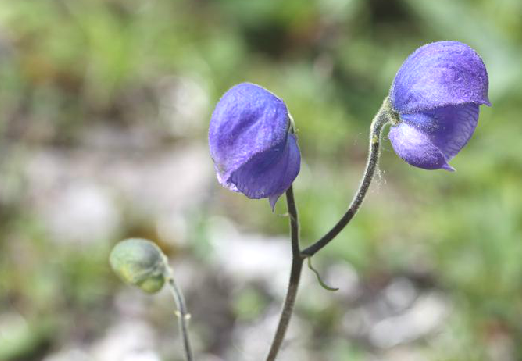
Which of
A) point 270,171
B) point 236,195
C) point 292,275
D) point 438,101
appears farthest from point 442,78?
point 236,195

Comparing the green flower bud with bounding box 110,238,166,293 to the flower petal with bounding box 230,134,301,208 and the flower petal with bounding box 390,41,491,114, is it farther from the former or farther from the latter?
the flower petal with bounding box 390,41,491,114

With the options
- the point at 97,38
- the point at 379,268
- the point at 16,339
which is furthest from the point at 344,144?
the point at 16,339

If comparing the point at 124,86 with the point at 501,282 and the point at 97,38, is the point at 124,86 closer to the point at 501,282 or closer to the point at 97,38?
the point at 97,38

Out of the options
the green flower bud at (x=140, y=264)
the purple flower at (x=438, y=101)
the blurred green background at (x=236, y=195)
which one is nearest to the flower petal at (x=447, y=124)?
the purple flower at (x=438, y=101)

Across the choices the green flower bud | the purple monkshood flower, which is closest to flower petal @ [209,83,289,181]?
the purple monkshood flower

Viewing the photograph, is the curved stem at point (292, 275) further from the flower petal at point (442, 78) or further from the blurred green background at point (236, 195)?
the blurred green background at point (236, 195)

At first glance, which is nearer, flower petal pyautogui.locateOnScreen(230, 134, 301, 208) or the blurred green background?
flower petal pyautogui.locateOnScreen(230, 134, 301, 208)
